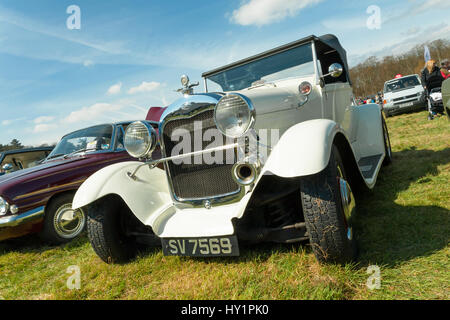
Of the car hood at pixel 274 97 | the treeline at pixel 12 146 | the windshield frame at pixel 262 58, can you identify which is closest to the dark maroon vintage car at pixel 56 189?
the windshield frame at pixel 262 58

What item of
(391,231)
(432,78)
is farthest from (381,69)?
(391,231)

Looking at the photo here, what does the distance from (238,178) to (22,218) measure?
3.01 m

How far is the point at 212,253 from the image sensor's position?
213 cm

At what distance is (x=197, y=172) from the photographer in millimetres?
2588

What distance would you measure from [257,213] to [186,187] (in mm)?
722

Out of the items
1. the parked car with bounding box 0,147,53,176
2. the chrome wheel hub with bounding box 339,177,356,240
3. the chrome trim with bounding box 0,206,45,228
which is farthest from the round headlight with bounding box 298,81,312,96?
the parked car with bounding box 0,147,53,176

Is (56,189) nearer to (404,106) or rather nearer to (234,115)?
(234,115)

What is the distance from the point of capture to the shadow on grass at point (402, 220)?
2.13m

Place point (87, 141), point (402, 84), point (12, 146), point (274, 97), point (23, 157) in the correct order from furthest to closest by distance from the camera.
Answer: point (12, 146) → point (402, 84) → point (23, 157) → point (87, 141) → point (274, 97)

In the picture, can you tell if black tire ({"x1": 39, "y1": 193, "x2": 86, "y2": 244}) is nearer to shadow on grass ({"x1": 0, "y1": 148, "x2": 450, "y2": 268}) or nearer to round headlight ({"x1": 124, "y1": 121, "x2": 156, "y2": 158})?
shadow on grass ({"x1": 0, "y1": 148, "x2": 450, "y2": 268})

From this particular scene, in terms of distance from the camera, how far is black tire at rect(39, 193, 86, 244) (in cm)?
387

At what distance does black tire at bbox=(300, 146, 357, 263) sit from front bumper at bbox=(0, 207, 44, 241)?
342cm
